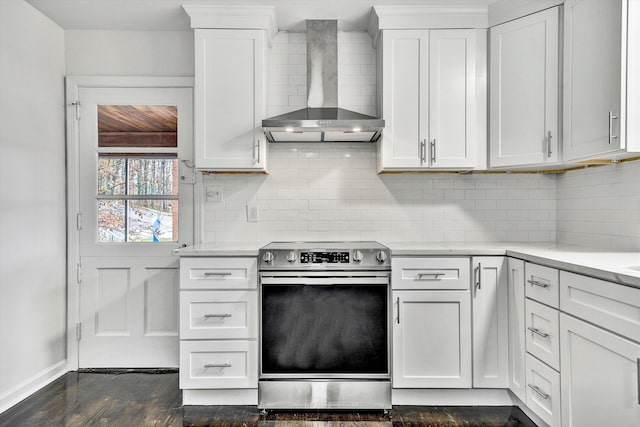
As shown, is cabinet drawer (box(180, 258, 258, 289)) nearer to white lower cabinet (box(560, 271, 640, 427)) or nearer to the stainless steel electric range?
the stainless steel electric range

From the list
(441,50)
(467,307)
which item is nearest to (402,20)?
(441,50)

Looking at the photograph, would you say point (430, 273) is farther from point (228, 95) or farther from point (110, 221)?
point (110, 221)

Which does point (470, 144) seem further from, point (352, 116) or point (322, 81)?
point (322, 81)

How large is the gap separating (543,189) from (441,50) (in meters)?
1.29

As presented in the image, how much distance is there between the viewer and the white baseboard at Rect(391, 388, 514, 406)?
7.97ft

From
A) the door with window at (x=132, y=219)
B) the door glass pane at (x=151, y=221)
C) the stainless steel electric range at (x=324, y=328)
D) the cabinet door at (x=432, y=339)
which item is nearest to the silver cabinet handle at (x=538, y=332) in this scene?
the cabinet door at (x=432, y=339)

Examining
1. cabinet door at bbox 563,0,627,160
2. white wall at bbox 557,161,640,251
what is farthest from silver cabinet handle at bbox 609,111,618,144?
white wall at bbox 557,161,640,251

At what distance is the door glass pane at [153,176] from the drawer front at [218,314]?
1.00 meters

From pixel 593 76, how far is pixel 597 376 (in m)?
1.48

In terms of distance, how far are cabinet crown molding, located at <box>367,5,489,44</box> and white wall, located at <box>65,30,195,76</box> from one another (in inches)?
57.7

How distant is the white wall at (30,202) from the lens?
8.00ft

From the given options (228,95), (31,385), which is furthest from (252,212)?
(31,385)

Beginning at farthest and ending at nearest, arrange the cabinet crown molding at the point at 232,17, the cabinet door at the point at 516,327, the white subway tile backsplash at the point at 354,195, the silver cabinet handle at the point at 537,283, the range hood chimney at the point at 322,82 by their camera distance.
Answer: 1. the white subway tile backsplash at the point at 354,195
2. the range hood chimney at the point at 322,82
3. the cabinet crown molding at the point at 232,17
4. the cabinet door at the point at 516,327
5. the silver cabinet handle at the point at 537,283

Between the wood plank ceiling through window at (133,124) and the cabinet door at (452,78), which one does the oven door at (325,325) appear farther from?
the wood plank ceiling through window at (133,124)
